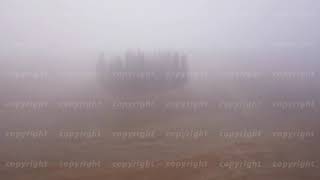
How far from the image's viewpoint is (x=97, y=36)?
1.36m

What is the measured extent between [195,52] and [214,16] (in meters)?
0.12

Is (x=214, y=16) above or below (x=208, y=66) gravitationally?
above

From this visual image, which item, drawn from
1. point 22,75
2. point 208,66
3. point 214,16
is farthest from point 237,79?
point 22,75

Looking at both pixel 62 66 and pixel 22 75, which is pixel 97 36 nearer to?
pixel 62 66

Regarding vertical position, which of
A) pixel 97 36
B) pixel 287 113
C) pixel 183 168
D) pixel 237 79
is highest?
pixel 97 36

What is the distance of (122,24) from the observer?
4.48 ft

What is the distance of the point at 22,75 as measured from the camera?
4.40 ft

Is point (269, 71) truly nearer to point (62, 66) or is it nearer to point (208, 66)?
point (208, 66)

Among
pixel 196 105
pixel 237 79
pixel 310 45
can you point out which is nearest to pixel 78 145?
pixel 196 105

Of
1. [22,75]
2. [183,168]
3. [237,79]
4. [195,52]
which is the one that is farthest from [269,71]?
[22,75]

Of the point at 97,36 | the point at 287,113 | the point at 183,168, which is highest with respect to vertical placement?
the point at 97,36

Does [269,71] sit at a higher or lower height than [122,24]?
lower

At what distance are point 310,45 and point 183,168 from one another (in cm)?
53

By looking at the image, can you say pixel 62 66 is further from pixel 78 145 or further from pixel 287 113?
pixel 287 113
